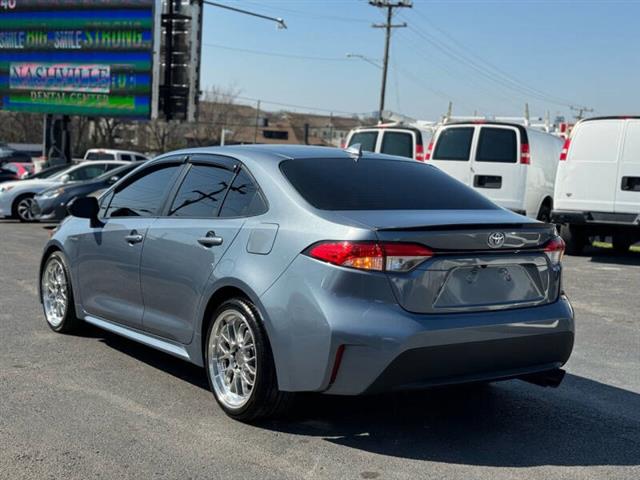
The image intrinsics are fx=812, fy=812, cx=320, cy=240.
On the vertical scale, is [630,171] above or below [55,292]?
above

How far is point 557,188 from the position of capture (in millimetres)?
13266

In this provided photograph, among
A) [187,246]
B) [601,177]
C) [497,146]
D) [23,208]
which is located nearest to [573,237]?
[601,177]

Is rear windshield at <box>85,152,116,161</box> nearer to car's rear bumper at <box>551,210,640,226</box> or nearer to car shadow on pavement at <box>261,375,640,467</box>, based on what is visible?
car's rear bumper at <box>551,210,640,226</box>

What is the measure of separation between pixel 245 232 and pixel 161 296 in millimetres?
952

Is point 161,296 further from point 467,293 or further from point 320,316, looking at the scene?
point 467,293

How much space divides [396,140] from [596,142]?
4785 mm

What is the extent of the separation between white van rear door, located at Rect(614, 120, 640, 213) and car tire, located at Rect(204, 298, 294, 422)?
9515 millimetres

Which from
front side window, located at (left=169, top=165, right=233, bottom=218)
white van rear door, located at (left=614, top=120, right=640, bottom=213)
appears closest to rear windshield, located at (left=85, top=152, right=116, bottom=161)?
white van rear door, located at (left=614, top=120, right=640, bottom=213)

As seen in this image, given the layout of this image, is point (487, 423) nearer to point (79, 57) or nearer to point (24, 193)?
point (24, 193)

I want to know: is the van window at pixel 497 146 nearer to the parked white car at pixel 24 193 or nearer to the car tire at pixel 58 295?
the parked white car at pixel 24 193

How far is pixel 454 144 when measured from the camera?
14.9 m

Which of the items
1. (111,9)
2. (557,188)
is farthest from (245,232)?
(111,9)

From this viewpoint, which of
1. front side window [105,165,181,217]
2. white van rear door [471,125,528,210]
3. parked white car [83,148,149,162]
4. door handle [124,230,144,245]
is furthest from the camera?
parked white car [83,148,149,162]

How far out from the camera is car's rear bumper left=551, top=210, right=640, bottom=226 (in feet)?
41.1
